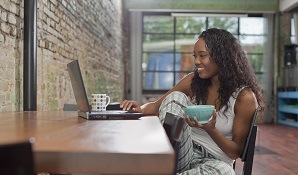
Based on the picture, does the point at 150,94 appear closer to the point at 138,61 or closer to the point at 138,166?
the point at 138,61

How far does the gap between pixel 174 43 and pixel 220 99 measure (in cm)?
837

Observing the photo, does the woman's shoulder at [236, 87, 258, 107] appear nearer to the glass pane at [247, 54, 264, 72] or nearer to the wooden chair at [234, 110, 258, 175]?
the wooden chair at [234, 110, 258, 175]

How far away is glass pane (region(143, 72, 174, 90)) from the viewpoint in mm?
10188

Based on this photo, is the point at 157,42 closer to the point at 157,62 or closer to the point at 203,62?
the point at 157,62

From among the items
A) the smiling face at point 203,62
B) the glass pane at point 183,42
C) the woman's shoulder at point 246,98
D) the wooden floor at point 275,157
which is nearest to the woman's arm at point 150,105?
the smiling face at point 203,62

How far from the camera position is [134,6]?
9492 mm

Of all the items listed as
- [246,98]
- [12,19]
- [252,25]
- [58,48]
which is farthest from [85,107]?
[252,25]

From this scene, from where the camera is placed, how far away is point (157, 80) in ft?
33.5

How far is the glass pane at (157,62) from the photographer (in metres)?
10.2

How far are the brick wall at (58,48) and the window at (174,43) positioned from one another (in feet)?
11.3

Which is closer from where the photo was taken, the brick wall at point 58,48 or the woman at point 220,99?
the woman at point 220,99

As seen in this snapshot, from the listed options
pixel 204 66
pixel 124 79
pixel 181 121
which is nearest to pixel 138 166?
pixel 181 121

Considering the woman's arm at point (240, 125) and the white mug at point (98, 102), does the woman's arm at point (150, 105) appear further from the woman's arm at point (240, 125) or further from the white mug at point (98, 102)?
the woman's arm at point (240, 125)

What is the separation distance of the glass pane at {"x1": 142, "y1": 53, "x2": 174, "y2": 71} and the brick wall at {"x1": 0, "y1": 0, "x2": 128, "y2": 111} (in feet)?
11.2
